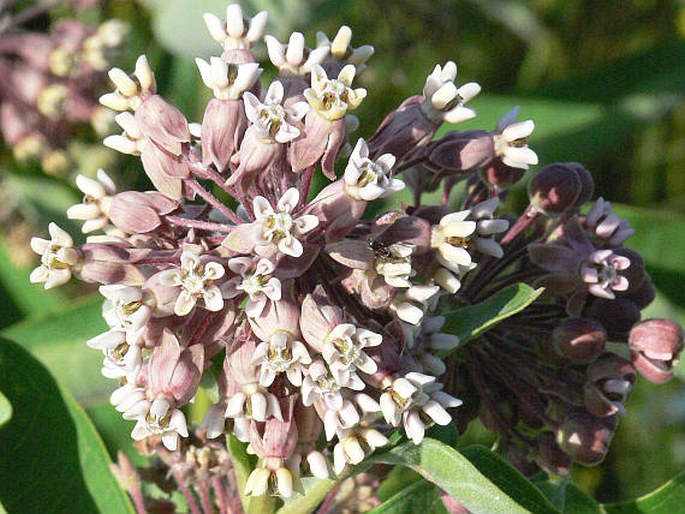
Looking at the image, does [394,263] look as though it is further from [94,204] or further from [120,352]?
[94,204]

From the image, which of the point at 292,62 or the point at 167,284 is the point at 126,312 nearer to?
the point at 167,284

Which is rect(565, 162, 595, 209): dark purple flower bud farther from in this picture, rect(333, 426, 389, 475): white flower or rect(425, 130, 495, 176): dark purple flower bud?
rect(333, 426, 389, 475): white flower

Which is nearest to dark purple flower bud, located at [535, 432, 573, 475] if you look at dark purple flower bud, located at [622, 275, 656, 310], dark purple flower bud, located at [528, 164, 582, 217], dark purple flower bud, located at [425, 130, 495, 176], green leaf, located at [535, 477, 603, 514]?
green leaf, located at [535, 477, 603, 514]

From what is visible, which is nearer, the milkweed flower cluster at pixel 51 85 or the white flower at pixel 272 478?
the white flower at pixel 272 478

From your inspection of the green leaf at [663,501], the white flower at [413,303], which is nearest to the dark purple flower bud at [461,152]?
the white flower at [413,303]

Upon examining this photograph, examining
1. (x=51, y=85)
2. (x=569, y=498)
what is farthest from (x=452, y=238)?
(x=51, y=85)

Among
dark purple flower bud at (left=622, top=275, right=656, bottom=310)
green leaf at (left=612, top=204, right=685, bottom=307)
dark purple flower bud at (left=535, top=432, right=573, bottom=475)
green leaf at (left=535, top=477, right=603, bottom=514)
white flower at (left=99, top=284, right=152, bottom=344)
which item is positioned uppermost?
white flower at (left=99, top=284, right=152, bottom=344)

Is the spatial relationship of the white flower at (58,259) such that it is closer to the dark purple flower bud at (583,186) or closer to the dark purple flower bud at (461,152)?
the dark purple flower bud at (461,152)
